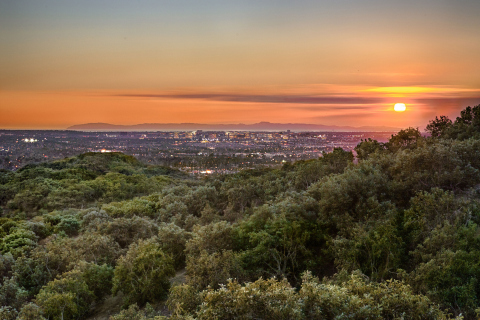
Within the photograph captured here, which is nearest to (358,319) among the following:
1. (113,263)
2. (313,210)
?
(313,210)

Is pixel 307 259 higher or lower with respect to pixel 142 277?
higher

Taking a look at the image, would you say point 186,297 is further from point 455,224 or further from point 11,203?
point 11,203

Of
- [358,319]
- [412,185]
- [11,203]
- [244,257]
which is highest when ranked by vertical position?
[412,185]

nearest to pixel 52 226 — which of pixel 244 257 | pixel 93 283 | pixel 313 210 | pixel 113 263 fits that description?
pixel 113 263

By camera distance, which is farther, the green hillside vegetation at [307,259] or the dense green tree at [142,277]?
the dense green tree at [142,277]

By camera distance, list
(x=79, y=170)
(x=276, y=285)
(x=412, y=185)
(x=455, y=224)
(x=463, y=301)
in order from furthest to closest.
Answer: (x=79, y=170) < (x=412, y=185) < (x=455, y=224) < (x=463, y=301) < (x=276, y=285)

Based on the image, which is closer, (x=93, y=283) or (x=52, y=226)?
(x=93, y=283)

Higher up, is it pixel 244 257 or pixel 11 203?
pixel 244 257

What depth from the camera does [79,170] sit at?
60031 mm

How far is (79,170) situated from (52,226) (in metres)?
35.0

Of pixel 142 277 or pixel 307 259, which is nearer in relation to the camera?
pixel 142 277

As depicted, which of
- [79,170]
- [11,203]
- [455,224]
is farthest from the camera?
[79,170]

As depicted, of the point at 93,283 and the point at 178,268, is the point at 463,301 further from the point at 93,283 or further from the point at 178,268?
the point at 93,283

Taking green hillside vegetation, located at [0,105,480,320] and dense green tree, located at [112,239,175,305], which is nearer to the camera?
green hillside vegetation, located at [0,105,480,320]
